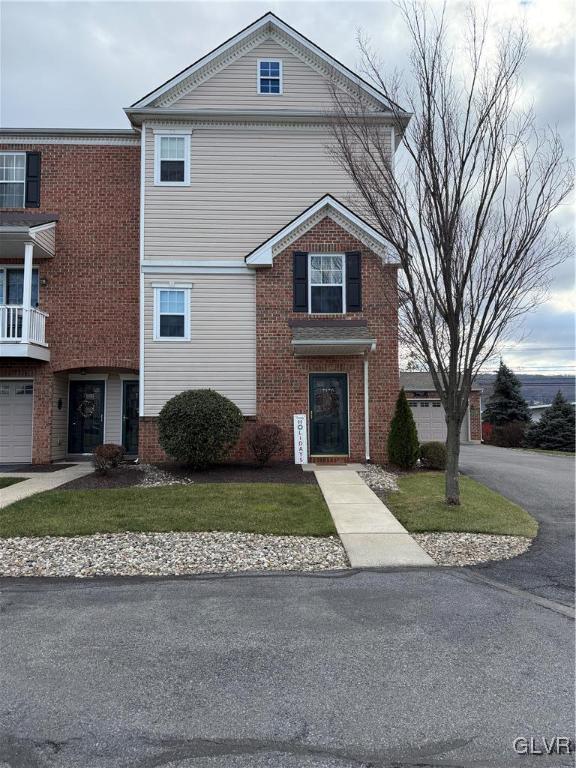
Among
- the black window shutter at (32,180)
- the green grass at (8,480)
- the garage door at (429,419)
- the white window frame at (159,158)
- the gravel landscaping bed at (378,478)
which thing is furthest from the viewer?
the garage door at (429,419)

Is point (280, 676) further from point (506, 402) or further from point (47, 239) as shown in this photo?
point (506, 402)

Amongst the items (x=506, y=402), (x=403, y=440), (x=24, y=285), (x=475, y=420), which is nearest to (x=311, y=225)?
(x=403, y=440)

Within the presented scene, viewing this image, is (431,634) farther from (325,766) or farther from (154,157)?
(154,157)

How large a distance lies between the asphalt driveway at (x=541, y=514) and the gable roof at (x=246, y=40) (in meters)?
11.1

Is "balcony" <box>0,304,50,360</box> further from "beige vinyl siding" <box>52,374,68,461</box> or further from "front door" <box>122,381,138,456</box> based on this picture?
"front door" <box>122,381,138,456</box>

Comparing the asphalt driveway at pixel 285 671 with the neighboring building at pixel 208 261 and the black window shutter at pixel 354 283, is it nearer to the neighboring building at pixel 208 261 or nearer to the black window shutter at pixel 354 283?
the neighboring building at pixel 208 261

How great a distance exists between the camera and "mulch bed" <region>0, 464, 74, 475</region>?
13.3 meters

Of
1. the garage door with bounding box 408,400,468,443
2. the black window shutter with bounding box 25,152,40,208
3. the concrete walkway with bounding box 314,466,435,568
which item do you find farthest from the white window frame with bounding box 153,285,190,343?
the garage door with bounding box 408,400,468,443

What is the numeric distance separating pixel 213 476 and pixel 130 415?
5429 millimetres

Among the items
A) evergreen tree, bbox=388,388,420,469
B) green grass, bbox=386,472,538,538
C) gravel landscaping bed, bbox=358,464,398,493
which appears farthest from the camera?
evergreen tree, bbox=388,388,420,469

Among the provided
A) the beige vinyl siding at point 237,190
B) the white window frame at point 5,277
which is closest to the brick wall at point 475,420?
the beige vinyl siding at point 237,190

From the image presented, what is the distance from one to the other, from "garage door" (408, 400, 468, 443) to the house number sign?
15056 millimetres

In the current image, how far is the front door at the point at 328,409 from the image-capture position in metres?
13.9

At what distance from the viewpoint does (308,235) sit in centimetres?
1402
